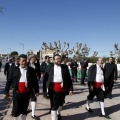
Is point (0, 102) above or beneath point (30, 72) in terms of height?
beneath

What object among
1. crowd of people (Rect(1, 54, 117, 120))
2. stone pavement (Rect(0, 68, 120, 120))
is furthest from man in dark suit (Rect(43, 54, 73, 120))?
stone pavement (Rect(0, 68, 120, 120))

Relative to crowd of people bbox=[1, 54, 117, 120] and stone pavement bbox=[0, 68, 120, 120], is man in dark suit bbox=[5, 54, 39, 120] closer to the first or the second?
crowd of people bbox=[1, 54, 117, 120]

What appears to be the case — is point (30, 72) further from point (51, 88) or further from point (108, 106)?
point (108, 106)

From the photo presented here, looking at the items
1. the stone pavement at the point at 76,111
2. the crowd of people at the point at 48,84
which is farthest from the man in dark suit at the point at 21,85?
the stone pavement at the point at 76,111

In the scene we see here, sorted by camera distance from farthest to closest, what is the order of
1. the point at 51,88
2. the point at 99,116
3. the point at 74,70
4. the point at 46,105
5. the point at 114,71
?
the point at 74,70 < the point at 114,71 < the point at 46,105 < the point at 99,116 < the point at 51,88

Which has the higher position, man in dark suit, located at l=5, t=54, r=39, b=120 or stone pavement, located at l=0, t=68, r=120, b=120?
man in dark suit, located at l=5, t=54, r=39, b=120

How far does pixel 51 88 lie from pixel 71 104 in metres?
3.07

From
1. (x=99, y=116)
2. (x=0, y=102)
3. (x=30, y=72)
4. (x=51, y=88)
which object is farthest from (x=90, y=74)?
(x=0, y=102)

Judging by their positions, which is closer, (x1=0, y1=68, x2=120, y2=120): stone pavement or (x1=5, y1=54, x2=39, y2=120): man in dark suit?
(x1=5, y1=54, x2=39, y2=120): man in dark suit

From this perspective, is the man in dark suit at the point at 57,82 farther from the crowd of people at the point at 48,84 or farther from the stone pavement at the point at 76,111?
the stone pavement at the point at 76,111

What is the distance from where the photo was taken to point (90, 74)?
8086mm

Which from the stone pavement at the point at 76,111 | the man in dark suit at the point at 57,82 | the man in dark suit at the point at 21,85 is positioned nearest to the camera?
the man in dark suit at the point at 21,85

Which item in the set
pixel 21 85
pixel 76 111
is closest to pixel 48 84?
pixel 21 85

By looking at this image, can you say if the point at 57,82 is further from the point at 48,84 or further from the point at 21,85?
the point at 21,85
